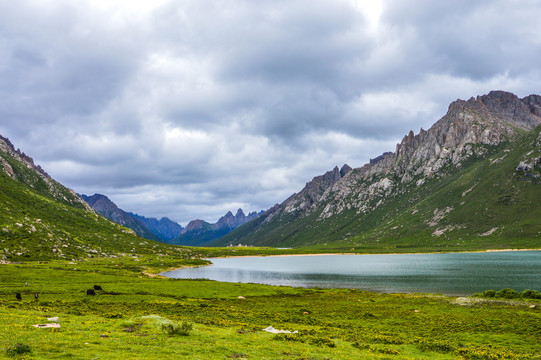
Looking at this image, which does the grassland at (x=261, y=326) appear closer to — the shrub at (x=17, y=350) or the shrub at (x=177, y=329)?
the shrub at (x=17, y=350)

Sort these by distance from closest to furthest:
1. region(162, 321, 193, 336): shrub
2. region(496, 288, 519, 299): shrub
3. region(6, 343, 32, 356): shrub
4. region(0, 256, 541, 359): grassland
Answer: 1. region(6, 343, 32, 356): shrub
2. region(0, 256, 541, 359): grassland
3. region(162, 321, 193, 336): shrub
4. region(496, 288, 519, 299): shrub

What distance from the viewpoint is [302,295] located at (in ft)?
276

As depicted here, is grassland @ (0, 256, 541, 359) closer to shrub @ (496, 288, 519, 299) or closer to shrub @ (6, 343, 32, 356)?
shrub @ (6, 343, 32, 356)

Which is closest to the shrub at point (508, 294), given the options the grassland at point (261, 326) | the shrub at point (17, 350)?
the grassland at point (261, 326)

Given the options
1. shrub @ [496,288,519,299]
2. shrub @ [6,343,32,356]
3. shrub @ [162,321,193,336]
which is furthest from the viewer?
shrub @ [496,288,519,299]

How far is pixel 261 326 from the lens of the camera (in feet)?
140

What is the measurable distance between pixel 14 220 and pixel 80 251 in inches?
1565

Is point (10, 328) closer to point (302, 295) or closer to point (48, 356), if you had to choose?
point (48, 356)

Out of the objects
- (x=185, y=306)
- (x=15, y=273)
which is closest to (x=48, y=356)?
(x=185, y=306)

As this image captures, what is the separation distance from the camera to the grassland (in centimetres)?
2744

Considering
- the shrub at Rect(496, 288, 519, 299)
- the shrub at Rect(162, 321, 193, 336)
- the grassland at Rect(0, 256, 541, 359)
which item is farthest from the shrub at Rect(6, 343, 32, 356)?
the shrub at Rect(496, 288, 519, 299)

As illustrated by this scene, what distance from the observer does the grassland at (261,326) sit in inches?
1080

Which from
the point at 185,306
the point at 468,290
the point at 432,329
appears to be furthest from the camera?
the point at 468,290

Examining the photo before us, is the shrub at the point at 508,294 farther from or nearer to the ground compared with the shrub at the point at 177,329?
nearer to the ground
